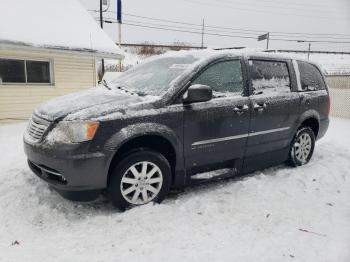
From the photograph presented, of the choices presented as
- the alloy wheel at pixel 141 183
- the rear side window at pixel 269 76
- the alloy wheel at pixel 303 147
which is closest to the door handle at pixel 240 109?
the rear side window at pixel 269 76

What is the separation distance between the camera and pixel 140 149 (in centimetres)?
370

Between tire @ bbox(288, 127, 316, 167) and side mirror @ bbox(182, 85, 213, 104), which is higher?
side mirror @ bbox(182, 85, 213, 104)

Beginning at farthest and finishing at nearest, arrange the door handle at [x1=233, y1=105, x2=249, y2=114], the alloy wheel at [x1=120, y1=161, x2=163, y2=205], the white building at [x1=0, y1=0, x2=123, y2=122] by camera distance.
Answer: the white building at [x1=0, y1=0, x2=123, y2=122]
the door handle at [x1=233, y1=105, x2=249, y2=114]
the alloy wheel at [x1=120, y1=161, x2=163, y2=205]

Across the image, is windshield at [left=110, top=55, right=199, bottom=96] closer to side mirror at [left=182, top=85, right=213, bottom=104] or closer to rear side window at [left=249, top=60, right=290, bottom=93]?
side mirror at [left=182, top=85, right=213, bottom=104]

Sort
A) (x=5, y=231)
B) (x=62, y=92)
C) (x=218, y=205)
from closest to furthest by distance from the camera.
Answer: (x=5, y=231) < (x=218, y=205) < (x=62, y=92)

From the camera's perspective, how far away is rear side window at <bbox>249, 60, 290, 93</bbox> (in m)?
4.66

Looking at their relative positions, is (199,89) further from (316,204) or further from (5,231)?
(5,231)

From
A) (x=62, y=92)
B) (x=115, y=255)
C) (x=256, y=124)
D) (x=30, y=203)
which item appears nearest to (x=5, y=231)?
(x=30, y=203)

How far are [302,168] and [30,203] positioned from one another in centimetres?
412

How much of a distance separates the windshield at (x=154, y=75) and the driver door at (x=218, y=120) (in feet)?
1.04

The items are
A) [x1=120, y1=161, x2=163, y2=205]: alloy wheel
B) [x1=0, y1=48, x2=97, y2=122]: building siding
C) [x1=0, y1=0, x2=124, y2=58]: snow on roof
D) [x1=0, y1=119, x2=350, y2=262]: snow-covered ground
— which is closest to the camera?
[x1=0, y1=119, x2=350, y2=262]: snow-covered ground

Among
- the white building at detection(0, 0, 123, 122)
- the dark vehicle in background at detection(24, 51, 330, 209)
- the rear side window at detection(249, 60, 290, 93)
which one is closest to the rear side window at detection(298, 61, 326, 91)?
the dark vehicle in background at detection(24, 51, 330, 209)

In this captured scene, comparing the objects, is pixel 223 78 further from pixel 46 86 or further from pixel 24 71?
pixel 46 86

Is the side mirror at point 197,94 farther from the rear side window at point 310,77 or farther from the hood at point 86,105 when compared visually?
the rear side window at point 310,77
